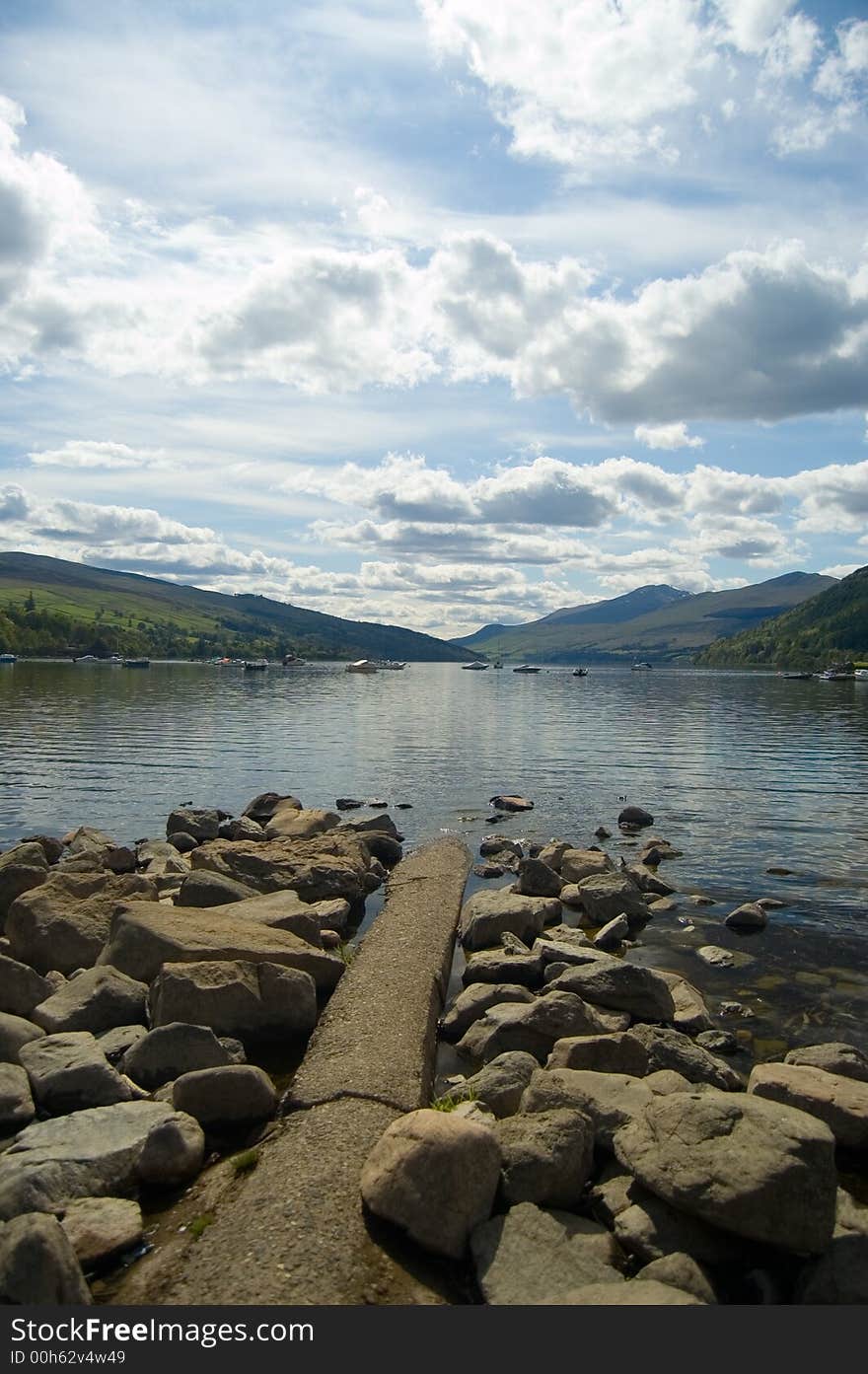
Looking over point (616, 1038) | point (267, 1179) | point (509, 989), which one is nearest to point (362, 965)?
point (509, 989)

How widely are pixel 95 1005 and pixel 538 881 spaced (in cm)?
1393

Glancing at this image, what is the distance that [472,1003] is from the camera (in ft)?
52.9

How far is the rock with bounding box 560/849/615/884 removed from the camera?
27031 millimetres

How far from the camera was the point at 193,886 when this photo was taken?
21.7 meters

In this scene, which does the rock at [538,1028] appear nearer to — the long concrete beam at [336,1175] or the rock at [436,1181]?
the long concrete beam at [336,1175]

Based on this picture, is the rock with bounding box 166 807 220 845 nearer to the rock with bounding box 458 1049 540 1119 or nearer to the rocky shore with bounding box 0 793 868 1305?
the rocky shore with bounding box 0 793 868 1305

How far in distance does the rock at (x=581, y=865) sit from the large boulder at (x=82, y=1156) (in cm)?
1701

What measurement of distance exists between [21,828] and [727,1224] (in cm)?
3351

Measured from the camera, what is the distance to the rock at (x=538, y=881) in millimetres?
25500

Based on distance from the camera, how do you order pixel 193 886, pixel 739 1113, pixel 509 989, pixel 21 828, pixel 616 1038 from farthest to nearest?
pixel 21 828
pixel 193 886
pixel 509 989
pixel 616 1038
pixel 739 1113

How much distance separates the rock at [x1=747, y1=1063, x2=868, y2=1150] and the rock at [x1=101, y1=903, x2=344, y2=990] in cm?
859

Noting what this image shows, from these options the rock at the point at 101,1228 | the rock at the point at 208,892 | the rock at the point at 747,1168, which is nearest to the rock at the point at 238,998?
the rock at the point at 101,1228

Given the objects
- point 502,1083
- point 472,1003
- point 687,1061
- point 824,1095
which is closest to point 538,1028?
point 472,1003

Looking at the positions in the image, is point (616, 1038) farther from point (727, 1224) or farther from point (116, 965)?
point (116, 965)
